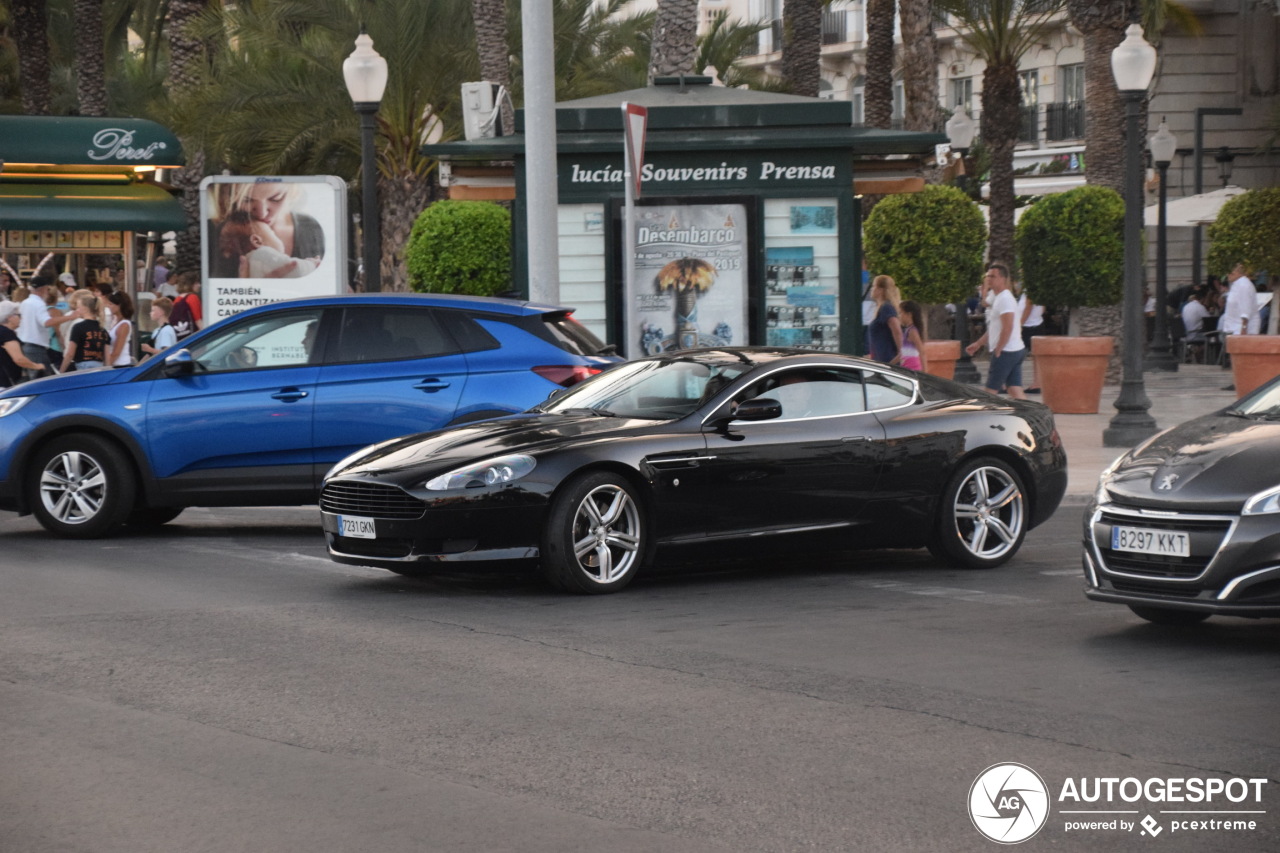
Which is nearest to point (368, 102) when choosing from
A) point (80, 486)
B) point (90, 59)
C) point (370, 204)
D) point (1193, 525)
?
A: point (370, 204)

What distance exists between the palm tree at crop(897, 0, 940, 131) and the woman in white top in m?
14.9

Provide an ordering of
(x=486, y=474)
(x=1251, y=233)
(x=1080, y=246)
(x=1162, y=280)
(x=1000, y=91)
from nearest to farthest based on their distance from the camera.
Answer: (x=486, y=474) < (x=1080, y=246) < (x=1251, y=233) < (x=1162, y=280) < (x=1000, y=91)

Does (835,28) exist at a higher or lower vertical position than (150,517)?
higher

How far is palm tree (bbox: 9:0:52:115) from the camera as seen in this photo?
4000 cm

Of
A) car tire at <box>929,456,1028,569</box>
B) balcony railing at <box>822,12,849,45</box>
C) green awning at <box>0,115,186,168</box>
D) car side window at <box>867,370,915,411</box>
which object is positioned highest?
balcony railing at <box>822,12,849,45</box>

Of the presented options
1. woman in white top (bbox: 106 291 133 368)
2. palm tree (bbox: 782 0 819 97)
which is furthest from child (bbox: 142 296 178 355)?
palm tree (bbox: 782 0 819 97)

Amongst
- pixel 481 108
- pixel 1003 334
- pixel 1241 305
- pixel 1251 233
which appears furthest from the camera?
pixel 1241 305

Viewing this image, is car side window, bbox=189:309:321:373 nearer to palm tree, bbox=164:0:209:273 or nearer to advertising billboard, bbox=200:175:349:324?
advertising billboard, bbox=200:175:349:324

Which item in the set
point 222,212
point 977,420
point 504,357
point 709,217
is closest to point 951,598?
point 977,420

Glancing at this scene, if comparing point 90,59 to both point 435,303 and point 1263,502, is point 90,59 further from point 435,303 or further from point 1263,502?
point 1263,502

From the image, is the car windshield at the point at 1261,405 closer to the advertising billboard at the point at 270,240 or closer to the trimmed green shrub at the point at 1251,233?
the advertising billboard at the point at 270,240

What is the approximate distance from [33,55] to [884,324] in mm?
27259

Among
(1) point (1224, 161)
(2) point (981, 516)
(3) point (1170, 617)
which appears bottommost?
(3) point (1170, 617)

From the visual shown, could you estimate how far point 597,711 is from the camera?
7.06 metres
